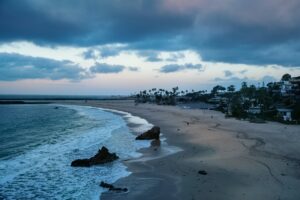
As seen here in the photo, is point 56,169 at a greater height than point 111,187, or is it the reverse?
point 111,187

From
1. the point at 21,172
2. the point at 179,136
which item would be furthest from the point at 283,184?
the point at 179,136

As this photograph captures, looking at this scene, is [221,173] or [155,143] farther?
[155,143]

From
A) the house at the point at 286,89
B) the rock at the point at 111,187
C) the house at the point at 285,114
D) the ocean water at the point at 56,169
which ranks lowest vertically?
the ocean water at the point at 56,169

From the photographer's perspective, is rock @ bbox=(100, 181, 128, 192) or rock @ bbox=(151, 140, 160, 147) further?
rock @ bbox=(151, 140, 160, 147)

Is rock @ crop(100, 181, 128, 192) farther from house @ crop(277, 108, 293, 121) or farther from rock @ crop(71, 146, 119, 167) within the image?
house @ crop(277, 108, 293, 121)

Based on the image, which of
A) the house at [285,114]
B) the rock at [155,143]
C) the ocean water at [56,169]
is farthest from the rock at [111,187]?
the house at [285,114]

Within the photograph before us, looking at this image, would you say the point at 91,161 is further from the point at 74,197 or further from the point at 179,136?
the point at 179,136

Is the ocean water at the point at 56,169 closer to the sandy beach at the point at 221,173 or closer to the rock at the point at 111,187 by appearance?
the rock at the point at 111,187

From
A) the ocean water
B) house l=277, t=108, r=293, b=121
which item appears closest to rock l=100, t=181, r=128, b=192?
the ocean water

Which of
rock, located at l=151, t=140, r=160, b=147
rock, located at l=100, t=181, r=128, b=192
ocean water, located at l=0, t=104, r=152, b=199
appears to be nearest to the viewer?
rock, located at l=100, t=181, r=128, b=192

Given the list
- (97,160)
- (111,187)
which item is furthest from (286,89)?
(111,187)

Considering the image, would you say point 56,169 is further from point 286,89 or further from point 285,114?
point 286,89
